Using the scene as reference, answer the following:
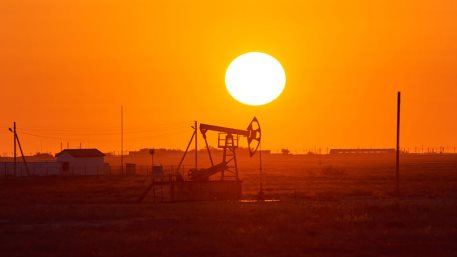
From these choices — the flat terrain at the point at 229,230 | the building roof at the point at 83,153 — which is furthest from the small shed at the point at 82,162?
the flat terrain at the point at 229,230

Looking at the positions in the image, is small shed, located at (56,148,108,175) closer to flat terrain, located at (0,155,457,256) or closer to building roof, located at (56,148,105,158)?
building roof, located at (56,148,105,158)

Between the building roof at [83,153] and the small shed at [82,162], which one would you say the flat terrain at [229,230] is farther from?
the building roof at [83,153]

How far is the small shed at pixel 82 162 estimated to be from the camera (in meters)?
95.2

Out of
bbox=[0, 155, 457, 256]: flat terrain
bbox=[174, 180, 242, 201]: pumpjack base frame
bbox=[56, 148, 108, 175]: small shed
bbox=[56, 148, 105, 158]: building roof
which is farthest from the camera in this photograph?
bbox=[56, 148, 105, 158]: building roof

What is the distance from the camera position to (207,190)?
51.1m

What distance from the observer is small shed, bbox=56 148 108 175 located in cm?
9523

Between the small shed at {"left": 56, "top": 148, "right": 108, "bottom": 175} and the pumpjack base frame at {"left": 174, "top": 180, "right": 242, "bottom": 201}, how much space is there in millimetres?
45206

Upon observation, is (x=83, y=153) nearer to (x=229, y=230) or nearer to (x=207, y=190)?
(x=207, y=190)

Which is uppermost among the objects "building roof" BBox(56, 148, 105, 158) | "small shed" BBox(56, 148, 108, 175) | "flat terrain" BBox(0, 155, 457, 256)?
"building roof" BBox(56, 148, 105, 158)

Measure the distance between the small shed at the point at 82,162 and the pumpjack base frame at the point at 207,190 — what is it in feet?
148

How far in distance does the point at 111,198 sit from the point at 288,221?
22.1 meters

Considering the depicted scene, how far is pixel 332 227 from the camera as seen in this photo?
3066 centimetres

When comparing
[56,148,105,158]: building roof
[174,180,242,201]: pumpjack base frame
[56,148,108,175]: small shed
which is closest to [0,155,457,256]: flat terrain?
[174,180,242,201]: pumpjack base frame

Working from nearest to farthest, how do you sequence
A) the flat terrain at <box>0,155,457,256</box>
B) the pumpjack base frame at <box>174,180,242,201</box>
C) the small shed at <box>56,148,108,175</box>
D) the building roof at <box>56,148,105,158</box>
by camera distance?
the flat terrain at <box>0,155,457,256</box> < the pumpjack base frame at <box>174,180,242,201</box> < the small shed at <box>56,148,108,175</box> < the building roof at <box>56,148,105,158</box>
